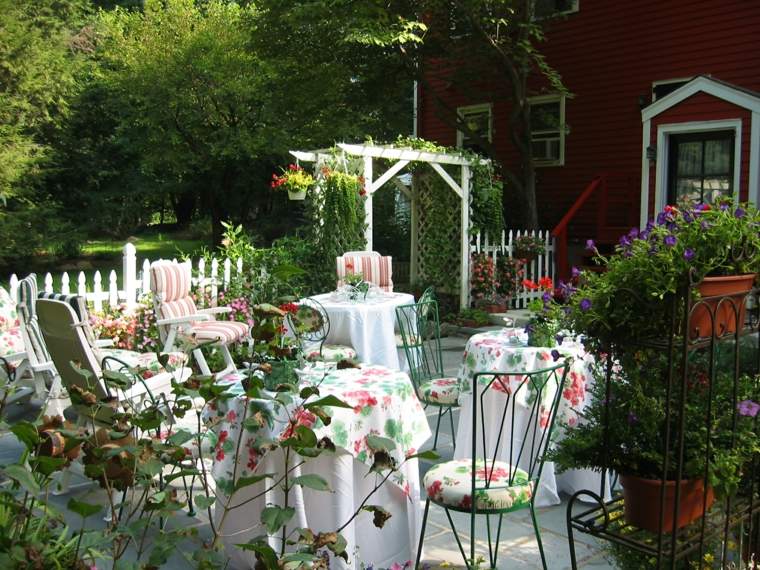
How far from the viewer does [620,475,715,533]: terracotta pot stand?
250 centimetres

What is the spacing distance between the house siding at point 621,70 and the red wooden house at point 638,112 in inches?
0.7

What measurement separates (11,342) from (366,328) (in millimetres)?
3012

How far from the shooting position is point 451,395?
4.98 m

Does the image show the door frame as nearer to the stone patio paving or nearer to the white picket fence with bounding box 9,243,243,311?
the white picket fence with bounding box 9,243,243,311

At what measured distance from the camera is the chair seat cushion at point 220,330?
705 centimetres

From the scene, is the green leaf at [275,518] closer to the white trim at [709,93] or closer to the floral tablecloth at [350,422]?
the floral tablecloth at [350,422]

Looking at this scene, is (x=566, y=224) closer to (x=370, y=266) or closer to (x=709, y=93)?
(x=709, y=93)

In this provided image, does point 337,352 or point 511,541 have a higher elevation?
point 337,352

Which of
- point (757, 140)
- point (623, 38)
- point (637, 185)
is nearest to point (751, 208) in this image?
point (757, 140)

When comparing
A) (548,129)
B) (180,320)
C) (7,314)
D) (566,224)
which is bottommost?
(180,320)

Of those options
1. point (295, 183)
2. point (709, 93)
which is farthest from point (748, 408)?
point (709, 93)

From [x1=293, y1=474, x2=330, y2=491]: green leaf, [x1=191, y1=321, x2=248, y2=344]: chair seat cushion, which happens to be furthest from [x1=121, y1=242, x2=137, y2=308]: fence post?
[x1=293, y1=474, x2=330, y2=491]: green leaf

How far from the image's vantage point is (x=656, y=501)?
2.51m

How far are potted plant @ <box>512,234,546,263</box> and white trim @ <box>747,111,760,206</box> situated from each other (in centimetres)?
308
